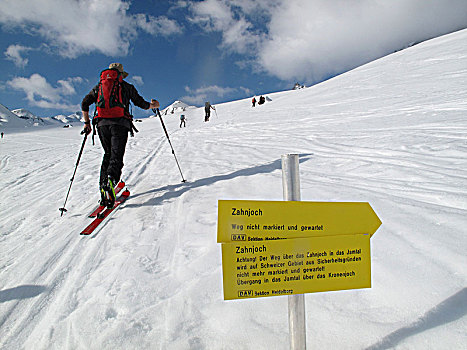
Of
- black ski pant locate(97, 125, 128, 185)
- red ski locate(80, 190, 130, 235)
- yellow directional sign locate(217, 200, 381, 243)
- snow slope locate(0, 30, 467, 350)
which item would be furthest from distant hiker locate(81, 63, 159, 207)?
yellow directional sign locate(217, 200, 381, 243)

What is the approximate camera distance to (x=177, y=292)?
1735 millimetres

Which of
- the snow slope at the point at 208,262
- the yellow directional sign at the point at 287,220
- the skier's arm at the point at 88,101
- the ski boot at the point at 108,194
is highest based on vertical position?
the skier's arm at the point at 88,101

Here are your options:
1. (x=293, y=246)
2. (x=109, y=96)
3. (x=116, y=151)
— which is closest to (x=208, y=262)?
(x=293, y=246)

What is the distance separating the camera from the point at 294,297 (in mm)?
1082

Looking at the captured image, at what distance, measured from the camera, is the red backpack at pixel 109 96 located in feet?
11.3

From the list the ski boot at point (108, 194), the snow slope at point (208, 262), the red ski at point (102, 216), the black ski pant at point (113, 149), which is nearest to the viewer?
the snow slope at point (208, 262)

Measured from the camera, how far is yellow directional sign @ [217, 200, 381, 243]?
37.9 inches

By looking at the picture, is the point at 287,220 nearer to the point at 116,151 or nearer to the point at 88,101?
the point at 116,151

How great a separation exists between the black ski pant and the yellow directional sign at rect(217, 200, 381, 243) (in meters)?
2.94

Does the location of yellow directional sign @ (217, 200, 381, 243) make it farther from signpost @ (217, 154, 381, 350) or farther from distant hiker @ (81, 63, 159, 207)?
distant hiker @ (81, 63, 159, 207)

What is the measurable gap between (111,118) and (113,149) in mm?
451

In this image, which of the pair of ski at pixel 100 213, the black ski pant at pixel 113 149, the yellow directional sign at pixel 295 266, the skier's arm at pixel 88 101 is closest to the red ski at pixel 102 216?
the pair of ski at pixel 100 213

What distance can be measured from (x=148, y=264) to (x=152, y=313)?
1.85 ft

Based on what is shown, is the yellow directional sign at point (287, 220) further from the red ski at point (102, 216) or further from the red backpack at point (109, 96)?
the red backpack at point (109, 96)
